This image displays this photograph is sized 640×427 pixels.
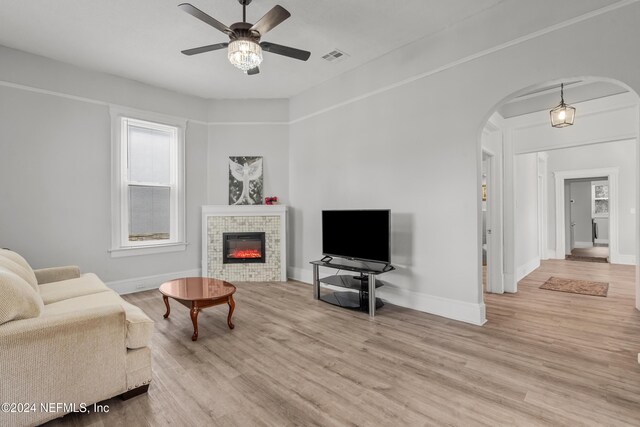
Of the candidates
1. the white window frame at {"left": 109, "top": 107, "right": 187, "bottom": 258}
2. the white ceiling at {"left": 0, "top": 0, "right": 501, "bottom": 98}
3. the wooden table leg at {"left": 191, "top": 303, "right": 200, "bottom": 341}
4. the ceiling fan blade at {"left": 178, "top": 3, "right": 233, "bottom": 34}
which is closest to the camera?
the ceiling fan blade at {"left": 178, "top": 3, "right": 233, "bottom": 34}

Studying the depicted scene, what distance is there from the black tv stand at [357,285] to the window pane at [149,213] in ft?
9.34

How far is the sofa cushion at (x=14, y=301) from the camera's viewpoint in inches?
67.2

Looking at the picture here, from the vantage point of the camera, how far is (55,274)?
3.29m

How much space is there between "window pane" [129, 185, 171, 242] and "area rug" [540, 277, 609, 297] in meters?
6.50

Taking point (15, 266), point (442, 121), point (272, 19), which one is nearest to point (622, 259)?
point (442, 121)

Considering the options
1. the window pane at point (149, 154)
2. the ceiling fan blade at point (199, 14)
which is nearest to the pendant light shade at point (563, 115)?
the ceiling fan blade at point (199, 14)

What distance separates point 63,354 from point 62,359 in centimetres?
3

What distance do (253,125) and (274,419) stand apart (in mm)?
4961

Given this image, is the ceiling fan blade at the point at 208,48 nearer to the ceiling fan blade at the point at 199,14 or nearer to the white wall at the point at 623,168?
the ceiling fan blade at the point at 199,14

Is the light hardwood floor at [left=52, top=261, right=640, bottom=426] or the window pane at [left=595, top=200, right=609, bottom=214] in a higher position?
the window pane at [left=595, top=200, right=609, bottom=214]

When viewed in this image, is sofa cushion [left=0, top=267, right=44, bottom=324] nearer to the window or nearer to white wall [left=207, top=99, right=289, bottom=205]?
white wall [left=207, top=99, right=289, bottom=205]

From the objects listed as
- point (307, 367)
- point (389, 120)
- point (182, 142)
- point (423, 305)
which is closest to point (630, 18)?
point (389, 120)

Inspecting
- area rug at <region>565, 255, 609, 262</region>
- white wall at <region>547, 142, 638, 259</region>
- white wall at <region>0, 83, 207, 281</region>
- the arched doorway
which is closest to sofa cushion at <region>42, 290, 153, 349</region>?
white wall at <region>0, 83, 207, 281</region>

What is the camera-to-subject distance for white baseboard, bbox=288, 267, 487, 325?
3369 mm
